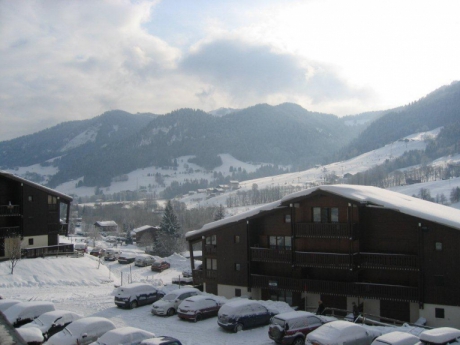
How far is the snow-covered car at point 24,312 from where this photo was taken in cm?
2520

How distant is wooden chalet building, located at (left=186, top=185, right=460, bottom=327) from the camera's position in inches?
1148

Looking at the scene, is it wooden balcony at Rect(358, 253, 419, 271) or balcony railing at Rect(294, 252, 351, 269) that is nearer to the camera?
wooden balcony at Rect(358, 253, 419, 271)

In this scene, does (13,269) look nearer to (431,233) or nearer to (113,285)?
(113,285)

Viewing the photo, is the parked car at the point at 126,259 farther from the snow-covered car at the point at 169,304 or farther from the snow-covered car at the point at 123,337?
the snow-covered car at the point at 123,337

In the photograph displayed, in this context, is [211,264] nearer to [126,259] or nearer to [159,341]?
[159,341]

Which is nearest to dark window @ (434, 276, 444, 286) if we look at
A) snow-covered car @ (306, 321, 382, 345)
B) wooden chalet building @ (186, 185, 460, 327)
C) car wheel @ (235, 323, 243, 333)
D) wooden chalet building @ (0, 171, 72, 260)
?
wooden chalet building @ (186, 185, 460, 327)

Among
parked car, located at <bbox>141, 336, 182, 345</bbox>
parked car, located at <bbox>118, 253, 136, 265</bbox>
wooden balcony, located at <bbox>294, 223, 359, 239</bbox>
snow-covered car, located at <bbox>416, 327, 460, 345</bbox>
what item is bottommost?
parked car, located at <bbox>118, 253, 136, 265</bbox>

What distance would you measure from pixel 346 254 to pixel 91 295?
2203 centimetres

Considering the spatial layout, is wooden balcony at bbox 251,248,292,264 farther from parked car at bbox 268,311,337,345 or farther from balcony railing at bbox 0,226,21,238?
balcony railing at bbox 0,226,21,238

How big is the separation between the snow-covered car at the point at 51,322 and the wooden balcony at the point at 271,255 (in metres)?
16.0

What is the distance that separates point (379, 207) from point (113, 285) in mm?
29431

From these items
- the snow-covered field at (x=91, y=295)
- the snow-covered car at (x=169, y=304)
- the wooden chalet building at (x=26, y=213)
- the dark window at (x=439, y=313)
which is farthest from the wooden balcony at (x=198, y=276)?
the wooden chalet building at (x=26, y=213)

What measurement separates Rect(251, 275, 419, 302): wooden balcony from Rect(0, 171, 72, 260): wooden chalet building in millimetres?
30131

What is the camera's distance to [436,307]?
28.9 metres
